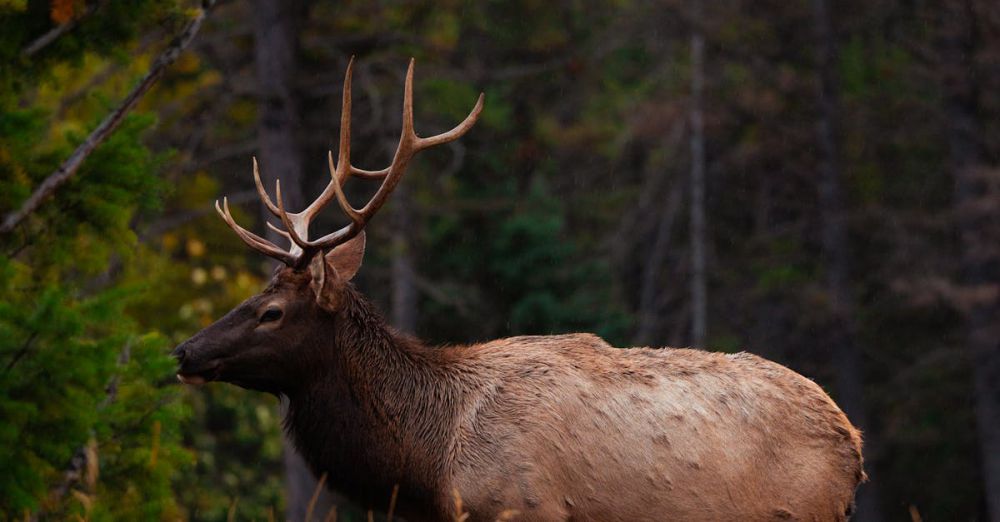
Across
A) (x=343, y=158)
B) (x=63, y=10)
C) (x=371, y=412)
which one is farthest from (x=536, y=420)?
(x=63, y=10)

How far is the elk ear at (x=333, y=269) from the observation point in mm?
7195

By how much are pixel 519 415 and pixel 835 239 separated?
18460 millimetres

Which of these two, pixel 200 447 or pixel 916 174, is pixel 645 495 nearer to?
pixel 200 447

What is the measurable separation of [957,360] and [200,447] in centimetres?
1333

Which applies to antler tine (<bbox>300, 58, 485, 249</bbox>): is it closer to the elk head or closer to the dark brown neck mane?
the elk head

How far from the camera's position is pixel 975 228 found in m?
23.1

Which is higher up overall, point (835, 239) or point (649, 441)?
point (649, 441)

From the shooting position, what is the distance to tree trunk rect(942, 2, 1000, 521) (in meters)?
21.9

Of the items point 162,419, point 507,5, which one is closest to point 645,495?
point 162,419

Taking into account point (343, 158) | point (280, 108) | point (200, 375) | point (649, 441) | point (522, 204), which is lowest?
point (522, 204)

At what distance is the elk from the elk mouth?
0.4 inches

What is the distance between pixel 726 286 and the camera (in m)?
28.1

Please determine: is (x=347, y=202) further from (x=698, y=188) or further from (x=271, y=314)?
(x=698, y=188)

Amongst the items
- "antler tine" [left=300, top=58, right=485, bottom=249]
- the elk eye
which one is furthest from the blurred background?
"antler tine" [left=300, top=58, right=485, bottom=249]
